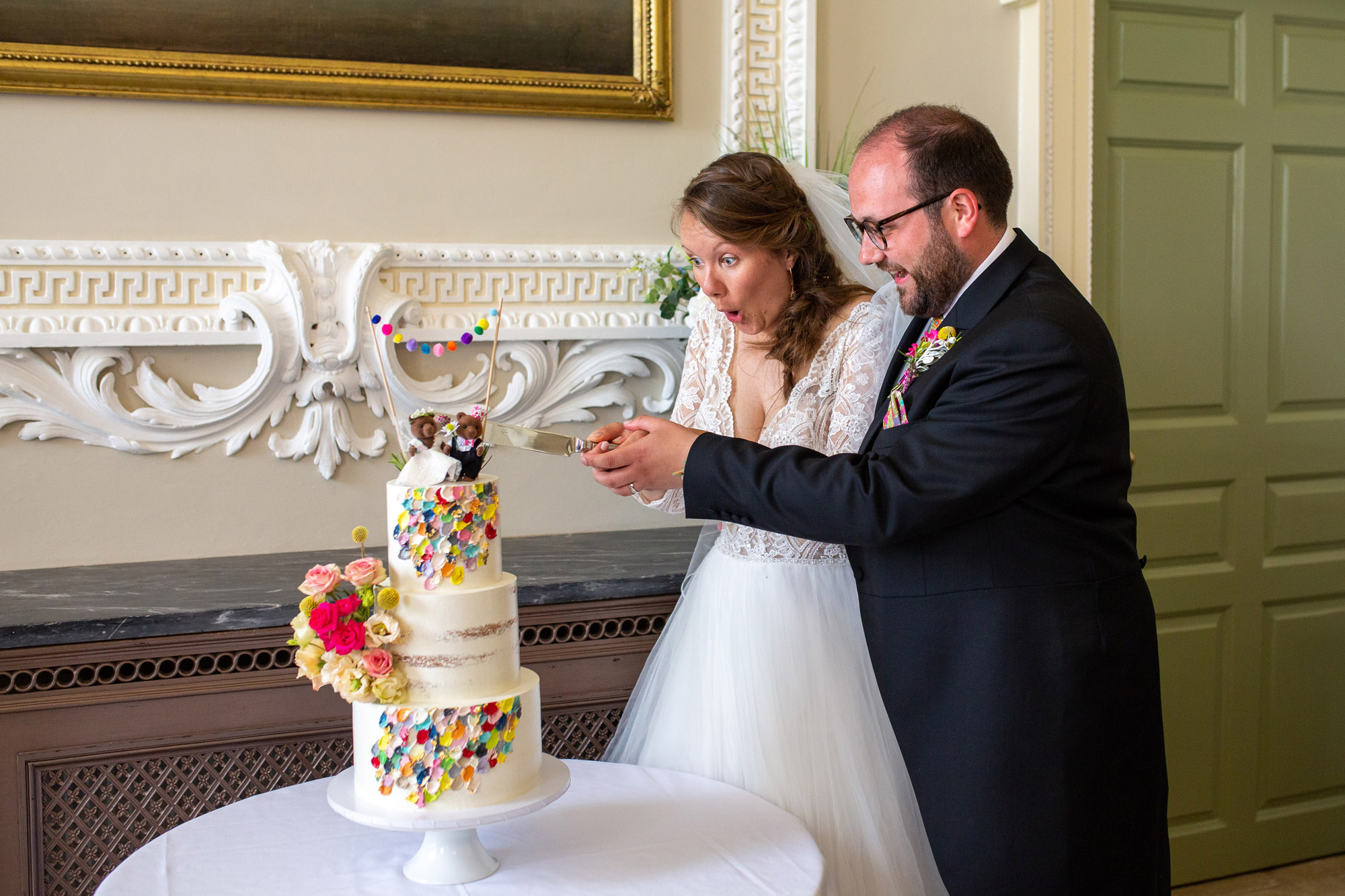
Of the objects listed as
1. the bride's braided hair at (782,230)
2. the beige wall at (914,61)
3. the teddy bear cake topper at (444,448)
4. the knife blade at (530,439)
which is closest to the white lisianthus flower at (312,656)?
the teddy bear cake topper at (444,448)

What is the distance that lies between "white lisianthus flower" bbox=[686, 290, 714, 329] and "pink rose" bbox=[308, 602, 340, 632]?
1.13 m

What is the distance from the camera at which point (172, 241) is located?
89.7 inches

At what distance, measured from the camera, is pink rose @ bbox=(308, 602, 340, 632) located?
4.50ft

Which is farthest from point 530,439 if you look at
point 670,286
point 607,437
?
point 670,286

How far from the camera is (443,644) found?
1404 millimetres

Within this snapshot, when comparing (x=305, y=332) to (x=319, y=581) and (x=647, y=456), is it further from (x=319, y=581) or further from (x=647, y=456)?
(x=319, y=581)

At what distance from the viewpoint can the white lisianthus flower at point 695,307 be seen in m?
2.31

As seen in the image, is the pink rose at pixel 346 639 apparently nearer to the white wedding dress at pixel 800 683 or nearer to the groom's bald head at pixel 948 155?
the white wedding dress at pixel 800 683

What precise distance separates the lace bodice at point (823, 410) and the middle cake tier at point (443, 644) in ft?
2.44

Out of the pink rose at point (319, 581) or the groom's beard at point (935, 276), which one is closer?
the pink rose at point (319, 581)

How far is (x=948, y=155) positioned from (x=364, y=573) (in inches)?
40.6

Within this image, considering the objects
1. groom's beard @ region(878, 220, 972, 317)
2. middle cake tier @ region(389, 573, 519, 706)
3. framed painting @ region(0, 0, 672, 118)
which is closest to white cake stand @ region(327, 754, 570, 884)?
middle cake tier @ region(389, 573, 519, 706)

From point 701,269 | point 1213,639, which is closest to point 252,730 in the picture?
point 701,269

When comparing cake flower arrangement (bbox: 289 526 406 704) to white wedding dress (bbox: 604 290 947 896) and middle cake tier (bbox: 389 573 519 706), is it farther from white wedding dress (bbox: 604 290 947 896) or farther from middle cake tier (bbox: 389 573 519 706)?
white wedding dress (bbox: 604 290 947 896)
